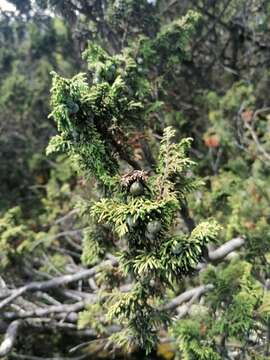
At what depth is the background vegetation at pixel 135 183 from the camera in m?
2.55

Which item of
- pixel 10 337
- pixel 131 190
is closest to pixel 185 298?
pixel 10 337

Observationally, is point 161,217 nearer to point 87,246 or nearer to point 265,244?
point 87,246

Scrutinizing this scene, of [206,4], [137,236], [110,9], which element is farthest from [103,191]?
[206,4]

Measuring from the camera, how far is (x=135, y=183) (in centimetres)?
232

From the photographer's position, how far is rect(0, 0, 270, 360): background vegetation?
255 centimetres

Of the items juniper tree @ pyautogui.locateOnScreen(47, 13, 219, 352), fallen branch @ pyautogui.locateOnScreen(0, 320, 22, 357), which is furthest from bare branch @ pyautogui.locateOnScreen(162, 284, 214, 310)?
fallen branch @ pyautogui.locateOnScreen(0, 320, 22, 357)

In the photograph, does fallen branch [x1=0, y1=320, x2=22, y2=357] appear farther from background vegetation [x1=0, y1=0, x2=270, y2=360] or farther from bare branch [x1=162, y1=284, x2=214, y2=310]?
bare branch [x1=162, y1=284, x2=214, y2=310]

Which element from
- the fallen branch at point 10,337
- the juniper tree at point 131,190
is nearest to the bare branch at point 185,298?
the juniper tree at point 131,190

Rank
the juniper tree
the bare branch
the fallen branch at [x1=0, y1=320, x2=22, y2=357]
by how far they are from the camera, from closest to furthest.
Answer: the juniper tree
the bare branch
the fallen branch at [x1=0, y1=320, x2=22, y2=357]

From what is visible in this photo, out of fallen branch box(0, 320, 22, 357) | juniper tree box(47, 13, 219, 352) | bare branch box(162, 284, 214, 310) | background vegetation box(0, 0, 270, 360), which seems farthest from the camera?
fallen branch box(0, 320, 22, 357)

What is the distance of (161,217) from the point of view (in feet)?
7.64

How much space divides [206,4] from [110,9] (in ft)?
9.28

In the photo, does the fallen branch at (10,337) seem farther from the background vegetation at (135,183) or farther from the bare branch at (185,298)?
the bare branch at (185,298)

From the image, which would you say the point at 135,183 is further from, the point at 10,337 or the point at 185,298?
the point at 10,337
